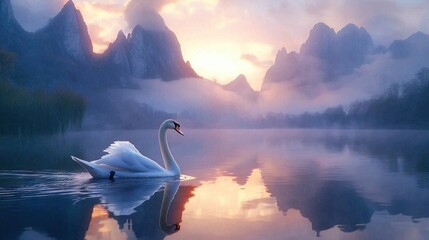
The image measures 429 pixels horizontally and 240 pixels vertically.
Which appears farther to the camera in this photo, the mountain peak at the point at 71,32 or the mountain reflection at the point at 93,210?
the mountain peak at the point at 71,32

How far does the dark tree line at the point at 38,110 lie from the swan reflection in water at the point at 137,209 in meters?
35.6

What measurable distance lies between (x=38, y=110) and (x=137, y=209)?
1711 inches

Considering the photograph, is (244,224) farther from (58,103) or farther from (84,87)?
(84,87)

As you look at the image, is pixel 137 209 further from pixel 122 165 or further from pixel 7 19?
pixel 7 19

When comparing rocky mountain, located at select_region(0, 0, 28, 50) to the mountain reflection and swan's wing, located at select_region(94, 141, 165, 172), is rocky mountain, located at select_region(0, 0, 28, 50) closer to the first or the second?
swan's wing, located at select_region(94, 141, 165, 172)

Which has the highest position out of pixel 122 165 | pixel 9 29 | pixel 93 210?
pixel 9 29

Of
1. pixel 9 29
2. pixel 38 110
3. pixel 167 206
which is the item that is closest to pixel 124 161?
pixel 167 206

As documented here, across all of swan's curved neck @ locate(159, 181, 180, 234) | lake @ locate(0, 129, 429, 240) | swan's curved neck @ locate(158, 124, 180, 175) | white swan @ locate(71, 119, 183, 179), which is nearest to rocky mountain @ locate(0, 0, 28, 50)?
swan's curved neck @ locate(158, 124, 180, 175)

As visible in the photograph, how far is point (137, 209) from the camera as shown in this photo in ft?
35.9

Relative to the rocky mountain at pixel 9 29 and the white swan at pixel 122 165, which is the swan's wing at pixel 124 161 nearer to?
the white swan at pixel 122 165

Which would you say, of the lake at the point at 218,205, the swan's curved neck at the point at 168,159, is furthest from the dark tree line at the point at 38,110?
the swan's curved neck at the point at 168,159

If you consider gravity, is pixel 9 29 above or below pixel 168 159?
above

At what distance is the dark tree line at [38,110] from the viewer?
1907 inches

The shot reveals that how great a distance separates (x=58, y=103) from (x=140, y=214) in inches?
1948
